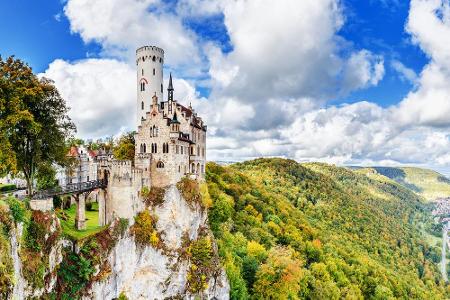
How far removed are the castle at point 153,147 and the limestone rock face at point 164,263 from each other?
298 cm

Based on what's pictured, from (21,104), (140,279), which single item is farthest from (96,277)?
(21,104)

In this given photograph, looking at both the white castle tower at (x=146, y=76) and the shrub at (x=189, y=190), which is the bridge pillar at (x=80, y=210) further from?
the white castle tower at (x=146, y=76)

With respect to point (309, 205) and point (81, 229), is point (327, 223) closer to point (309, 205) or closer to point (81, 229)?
point (309, 205)

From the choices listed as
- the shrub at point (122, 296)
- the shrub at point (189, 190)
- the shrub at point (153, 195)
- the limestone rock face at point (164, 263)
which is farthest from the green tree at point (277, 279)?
the shrub at point (122, 296)

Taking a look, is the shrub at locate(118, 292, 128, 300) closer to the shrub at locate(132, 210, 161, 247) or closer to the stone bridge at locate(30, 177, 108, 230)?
the shrub at locate(132, 210, 161, 247)

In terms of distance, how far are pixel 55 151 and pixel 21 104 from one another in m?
6.66

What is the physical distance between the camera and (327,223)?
115 m

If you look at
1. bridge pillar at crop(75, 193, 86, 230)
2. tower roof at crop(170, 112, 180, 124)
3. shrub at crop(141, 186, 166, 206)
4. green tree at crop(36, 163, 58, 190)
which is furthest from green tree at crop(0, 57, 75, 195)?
tower roof at crop(170, 112, 180, 124)

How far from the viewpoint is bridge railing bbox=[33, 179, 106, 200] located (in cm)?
3196

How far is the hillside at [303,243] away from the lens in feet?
189

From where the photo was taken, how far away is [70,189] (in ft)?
120

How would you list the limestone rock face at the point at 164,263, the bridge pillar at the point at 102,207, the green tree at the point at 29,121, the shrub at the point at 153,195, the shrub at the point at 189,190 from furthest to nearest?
the shrub at the point at 189,190 → the shrub at the point at 153,195 → the bridge pillar at the point at 102,207 → the limestone rock face at the point at 164,263 → the green tree at the point at 29,121

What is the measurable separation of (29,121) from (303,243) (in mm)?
60034

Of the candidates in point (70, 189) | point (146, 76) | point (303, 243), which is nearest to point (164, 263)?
point (70, 189)
